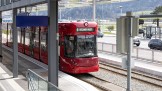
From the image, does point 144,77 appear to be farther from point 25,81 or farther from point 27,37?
point 27,37

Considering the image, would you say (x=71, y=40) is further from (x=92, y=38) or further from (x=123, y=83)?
(x=123, y=83)

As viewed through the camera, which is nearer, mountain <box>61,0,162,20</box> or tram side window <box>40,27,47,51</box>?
tram side window <box>40,27,47,51</box>

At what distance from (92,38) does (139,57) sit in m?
7.61

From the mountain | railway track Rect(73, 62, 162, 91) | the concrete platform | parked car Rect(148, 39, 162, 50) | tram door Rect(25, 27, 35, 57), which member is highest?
the mountain

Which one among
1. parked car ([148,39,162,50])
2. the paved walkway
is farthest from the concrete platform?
parked car ([148,39,162,50])

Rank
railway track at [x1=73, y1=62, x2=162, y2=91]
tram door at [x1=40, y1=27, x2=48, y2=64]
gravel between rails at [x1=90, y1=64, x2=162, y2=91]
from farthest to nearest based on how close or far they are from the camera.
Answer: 1. tram door at [x1=40, y1=27, x2=48, y2=64]
2. gravel between rails at [x1=90, y1=64, x2=162, y2=91]
3. railway track at [x1=73, y1=62, x2=162, y2=91]

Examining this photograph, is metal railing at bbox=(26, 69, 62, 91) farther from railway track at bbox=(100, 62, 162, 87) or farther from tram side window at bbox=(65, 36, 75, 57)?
railway track at bbox=(100, 62, 162, 87)

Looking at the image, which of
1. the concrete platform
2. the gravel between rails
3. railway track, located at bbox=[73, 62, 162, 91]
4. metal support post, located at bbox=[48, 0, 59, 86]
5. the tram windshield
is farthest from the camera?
the tram windshield

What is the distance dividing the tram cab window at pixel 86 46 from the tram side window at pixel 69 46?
271 millimetres

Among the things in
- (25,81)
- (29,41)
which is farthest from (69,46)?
(29,41)

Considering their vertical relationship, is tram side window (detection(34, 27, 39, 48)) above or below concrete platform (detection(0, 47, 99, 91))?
above

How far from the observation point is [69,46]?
57.3 ft

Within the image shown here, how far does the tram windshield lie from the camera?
1723 cm

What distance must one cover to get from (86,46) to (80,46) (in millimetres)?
349
